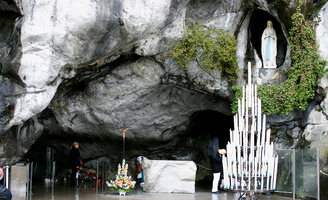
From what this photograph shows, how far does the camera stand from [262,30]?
38.2ft

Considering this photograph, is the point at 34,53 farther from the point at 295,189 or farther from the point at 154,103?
the point at 295,189

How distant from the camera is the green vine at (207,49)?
997cm

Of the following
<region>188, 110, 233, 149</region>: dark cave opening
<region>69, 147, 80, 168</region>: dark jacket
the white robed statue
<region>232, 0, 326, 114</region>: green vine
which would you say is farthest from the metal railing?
<region>69, 147, 80, 168</region>: dark jacket

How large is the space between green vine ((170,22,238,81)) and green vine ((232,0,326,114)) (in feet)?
4.60

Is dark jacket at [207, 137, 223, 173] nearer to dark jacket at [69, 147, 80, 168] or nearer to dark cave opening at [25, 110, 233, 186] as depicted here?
dark cave opening at [25, 110, 233, 186]

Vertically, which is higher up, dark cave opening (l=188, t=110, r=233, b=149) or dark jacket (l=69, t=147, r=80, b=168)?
dark cave opening (l=188, t=110, r=233, b=149)

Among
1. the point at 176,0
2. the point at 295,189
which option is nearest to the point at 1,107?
the point at 176,0

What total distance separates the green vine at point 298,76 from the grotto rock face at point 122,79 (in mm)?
288

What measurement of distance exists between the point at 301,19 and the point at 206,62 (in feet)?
9.56

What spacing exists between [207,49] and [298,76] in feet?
8.94

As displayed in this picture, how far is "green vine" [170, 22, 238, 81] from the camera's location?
9.97 m

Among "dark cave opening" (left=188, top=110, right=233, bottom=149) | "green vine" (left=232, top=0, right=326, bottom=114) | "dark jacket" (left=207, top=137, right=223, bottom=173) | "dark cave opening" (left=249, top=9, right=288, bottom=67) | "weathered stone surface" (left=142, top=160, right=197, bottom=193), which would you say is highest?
"dark cave opening" (left=249, top=9, right=288, bottom=67)

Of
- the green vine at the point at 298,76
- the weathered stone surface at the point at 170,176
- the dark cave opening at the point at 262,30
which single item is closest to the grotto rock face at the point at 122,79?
the dark cave opening at the point at 262,30

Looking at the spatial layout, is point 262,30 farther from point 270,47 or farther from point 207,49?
point 207,49
